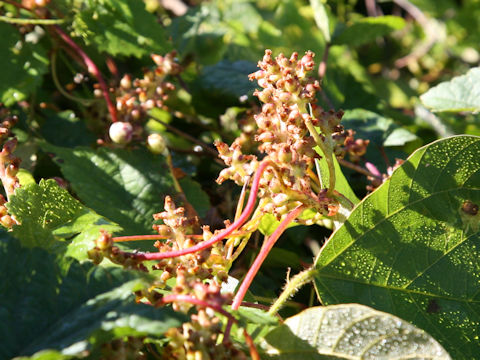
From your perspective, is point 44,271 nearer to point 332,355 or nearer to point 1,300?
point 1,300

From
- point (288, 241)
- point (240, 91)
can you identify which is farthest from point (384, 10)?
point (288, 241)

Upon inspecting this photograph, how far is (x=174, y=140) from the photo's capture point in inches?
52.4

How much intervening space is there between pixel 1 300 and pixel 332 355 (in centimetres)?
38

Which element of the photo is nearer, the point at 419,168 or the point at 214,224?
the point at 419,168

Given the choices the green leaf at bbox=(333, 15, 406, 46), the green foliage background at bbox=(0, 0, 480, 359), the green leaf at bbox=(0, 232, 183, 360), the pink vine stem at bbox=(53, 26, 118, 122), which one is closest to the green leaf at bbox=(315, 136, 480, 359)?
the green foliage background at bbox=(0, 0, 480, 359)

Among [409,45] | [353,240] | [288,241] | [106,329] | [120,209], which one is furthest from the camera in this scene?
[409,45]

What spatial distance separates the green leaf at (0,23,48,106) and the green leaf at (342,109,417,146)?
69cm

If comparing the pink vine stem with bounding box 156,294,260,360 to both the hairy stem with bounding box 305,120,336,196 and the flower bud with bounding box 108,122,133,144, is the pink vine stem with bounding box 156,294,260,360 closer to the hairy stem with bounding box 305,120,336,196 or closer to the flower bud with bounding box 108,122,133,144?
the hairy stem with bounding box 305,120,336,196

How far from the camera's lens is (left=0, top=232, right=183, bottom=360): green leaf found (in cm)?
61

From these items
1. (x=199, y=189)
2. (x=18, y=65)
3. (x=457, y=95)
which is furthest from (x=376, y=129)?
(x=18, y=65)

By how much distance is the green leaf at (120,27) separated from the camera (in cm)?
122

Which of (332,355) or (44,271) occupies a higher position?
(44,271)

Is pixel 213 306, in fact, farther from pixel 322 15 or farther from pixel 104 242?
pixel 322 15

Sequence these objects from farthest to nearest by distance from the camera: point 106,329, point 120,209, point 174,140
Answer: point 174,140
point 120,209
point 106,329
